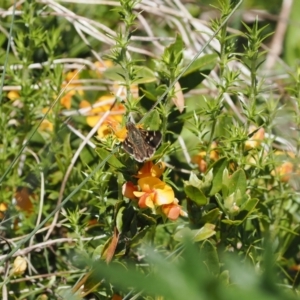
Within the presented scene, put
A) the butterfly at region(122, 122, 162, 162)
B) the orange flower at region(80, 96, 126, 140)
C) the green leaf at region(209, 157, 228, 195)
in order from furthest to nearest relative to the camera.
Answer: the orange flower at region(80, 96, 126, 140)
the green leaf at region(209, 157, 228, 195)
the butterfly at region(122, 122, 162, 162)

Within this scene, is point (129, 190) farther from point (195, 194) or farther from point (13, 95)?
point (13, 95)

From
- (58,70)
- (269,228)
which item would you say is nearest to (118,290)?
(269,228)

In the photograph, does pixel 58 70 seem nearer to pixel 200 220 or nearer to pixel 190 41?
pixel 200 220

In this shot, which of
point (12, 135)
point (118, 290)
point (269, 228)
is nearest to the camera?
point (118, 290)

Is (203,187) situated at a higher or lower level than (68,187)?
higher

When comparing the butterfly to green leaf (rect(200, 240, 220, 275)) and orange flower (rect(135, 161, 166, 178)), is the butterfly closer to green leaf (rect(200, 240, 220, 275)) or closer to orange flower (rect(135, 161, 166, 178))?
orange flower (rect(135, 161, 166, 178))

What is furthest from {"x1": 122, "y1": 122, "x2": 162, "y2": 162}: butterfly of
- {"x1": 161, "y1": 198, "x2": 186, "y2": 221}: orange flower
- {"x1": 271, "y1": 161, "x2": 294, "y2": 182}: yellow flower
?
{"x1": 271, "y1": 161, "x2": 294, "y2": 182}: yellow flower
